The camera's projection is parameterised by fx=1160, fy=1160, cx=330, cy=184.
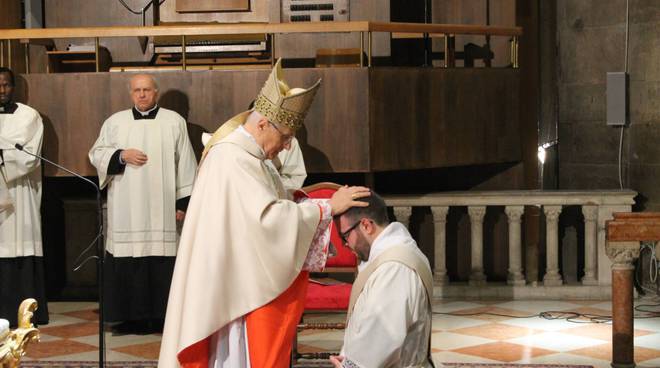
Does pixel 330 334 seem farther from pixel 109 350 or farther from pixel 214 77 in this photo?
pixel 214 77

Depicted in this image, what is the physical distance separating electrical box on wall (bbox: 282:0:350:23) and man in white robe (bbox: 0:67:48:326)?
3612 mm

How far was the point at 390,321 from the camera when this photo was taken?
408 centimetres

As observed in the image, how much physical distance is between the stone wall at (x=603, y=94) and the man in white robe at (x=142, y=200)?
13.6 ft

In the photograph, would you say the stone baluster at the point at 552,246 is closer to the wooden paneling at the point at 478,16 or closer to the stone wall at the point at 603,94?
the stone wall at the point at 603,94

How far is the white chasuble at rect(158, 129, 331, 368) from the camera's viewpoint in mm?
4891

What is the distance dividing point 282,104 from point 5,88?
3.97 m

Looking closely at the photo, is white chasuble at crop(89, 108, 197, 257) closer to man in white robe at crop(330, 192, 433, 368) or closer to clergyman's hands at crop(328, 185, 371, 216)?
clergyman's hands at crop(328, 185, 371, 216)

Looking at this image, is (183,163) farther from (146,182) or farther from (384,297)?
(384,297)

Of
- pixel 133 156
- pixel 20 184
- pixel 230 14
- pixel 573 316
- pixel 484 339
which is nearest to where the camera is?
pixel 484 339

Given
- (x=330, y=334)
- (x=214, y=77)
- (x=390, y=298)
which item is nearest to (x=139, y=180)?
(x=214, y=77)

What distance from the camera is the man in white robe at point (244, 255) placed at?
4.89 meters

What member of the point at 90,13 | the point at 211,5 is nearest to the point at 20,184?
the point at 90,13

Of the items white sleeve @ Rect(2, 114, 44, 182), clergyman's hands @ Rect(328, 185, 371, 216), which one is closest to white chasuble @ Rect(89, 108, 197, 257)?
white sleeve @ Rect(2, 114, 44, 182)

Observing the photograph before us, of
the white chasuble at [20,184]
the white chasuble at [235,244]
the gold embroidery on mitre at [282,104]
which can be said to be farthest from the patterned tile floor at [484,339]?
the gold embroidery on mitre at [282,104]
